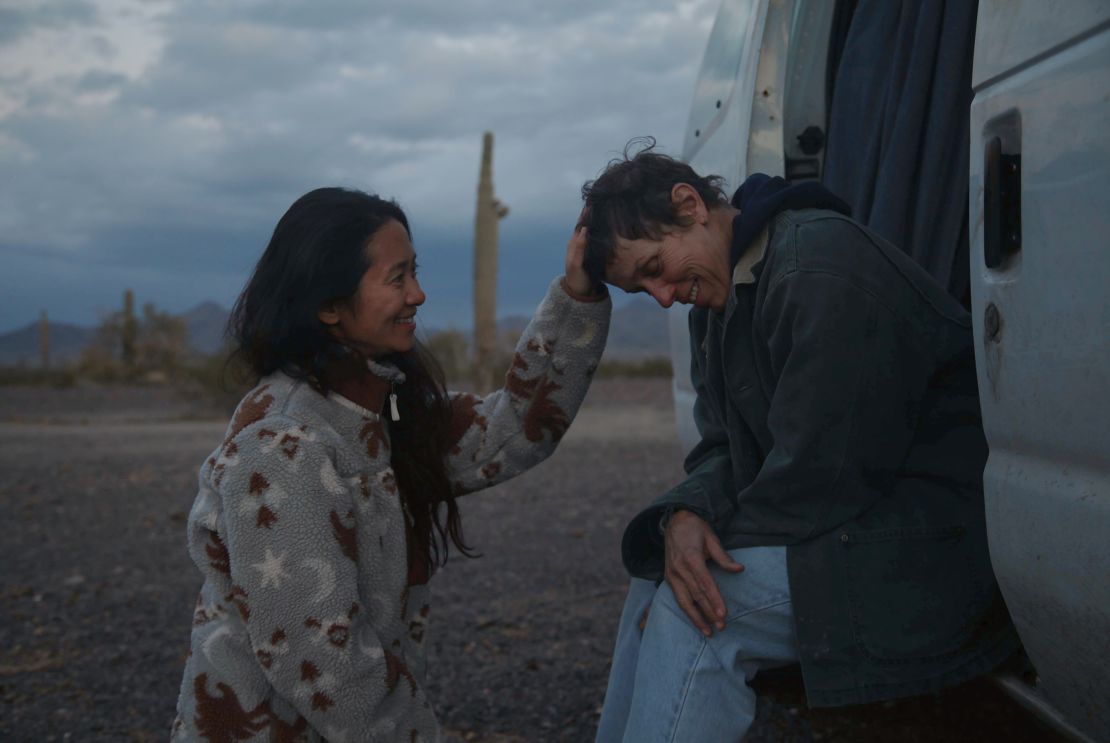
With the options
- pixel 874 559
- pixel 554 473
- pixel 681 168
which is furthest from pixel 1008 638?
pixel 554 473

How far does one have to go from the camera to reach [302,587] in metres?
1.90

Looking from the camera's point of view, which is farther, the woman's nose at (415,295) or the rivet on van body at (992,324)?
the woman's nose at (415,295)

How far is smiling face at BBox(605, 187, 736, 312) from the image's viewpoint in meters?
2.11

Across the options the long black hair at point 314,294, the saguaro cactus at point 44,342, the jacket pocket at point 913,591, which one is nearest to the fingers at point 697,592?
the jacket pocket at point 913,591

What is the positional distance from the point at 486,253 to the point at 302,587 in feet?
48.9

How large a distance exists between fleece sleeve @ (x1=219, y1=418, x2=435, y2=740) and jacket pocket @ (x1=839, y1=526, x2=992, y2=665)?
2.82 feet

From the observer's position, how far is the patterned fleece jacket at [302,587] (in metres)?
1.91

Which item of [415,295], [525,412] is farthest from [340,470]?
[525,412]

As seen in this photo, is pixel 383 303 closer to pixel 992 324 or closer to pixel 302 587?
pixel 302 587

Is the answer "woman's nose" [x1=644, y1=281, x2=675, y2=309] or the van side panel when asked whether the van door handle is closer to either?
the van side panel

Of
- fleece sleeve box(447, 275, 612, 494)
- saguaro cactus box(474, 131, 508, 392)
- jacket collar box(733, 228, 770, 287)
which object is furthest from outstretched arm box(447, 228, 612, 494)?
saguaro cactus box(474, 131, 508, 392)

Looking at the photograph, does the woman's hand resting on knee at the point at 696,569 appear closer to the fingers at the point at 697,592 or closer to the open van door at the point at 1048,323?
the fingers at the point at 697,592

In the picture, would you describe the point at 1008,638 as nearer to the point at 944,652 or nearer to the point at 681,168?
the point at 944,652

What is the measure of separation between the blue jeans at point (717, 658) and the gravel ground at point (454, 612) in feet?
0.83
